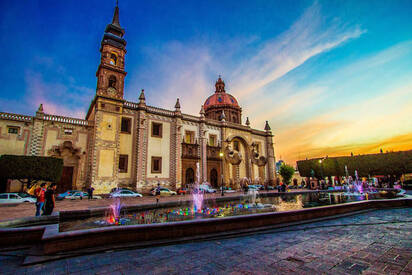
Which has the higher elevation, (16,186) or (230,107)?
(230,107)

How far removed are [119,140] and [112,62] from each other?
385 inches

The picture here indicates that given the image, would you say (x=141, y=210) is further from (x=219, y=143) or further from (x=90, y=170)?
(x=219, y=143)

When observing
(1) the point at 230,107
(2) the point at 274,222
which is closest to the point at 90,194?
(2) the point at 274,222

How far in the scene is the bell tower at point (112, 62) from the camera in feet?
75.4

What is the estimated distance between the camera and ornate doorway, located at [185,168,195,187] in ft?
92.0

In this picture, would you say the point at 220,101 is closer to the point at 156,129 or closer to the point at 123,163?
the point at 156,129

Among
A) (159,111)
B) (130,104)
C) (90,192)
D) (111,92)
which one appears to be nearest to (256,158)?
(159,111)

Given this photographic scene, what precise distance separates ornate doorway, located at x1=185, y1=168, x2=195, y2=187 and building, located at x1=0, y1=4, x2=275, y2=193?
0.22 feet

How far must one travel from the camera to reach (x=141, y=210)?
10758mm

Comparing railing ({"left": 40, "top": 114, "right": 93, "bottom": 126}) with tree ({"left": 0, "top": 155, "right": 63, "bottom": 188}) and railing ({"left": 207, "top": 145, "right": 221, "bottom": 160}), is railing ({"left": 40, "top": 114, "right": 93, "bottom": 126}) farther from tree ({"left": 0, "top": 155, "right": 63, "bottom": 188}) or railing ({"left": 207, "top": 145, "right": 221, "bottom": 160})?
railing ({"left": 207, "top": 145, "right": 221, "bottom": 160})

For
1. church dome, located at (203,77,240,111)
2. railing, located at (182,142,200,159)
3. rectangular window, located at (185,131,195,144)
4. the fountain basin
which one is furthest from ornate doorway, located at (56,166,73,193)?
church dome, located at (203,77,240,111)

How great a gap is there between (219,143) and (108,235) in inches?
1117

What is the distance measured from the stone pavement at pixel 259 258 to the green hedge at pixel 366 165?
3385 centimetres

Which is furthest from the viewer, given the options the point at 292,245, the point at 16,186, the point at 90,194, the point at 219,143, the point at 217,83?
the point at 217,83
